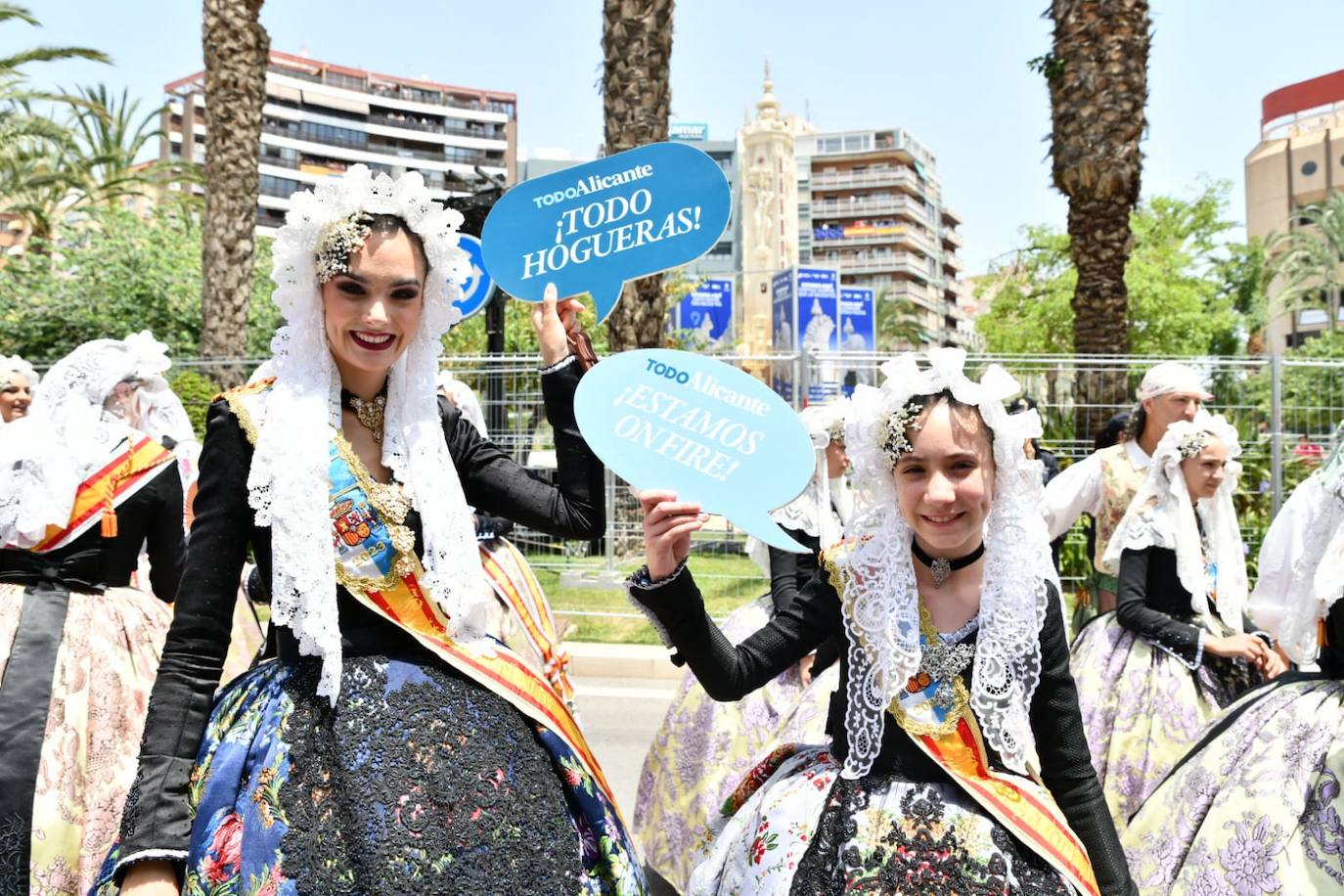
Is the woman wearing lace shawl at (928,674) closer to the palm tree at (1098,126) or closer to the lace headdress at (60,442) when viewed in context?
the lace headdress at (60,442)

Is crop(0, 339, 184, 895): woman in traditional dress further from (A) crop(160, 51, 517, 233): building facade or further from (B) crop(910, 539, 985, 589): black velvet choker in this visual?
(A) crop(160, 51, 517, 233): building facade

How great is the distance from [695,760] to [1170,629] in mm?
1829

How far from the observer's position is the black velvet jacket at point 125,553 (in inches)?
154

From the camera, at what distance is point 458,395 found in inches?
221

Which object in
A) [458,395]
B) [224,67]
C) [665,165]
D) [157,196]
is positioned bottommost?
[458,395]

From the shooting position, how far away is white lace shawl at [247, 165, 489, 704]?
2.11 metres

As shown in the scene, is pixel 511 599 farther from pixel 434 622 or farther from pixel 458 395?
pixel 434 622

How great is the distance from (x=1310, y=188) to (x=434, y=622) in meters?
81.7

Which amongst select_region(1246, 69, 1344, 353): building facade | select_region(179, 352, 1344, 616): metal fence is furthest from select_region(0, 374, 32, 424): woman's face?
select_region(1246, 69, 1344, 353): building facade

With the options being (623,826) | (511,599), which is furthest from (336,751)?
(511,599)

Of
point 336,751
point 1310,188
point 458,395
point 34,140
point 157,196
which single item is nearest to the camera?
point 336,751

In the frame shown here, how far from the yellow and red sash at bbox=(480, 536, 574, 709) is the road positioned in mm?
939

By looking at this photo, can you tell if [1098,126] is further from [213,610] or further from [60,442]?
[213,610]
